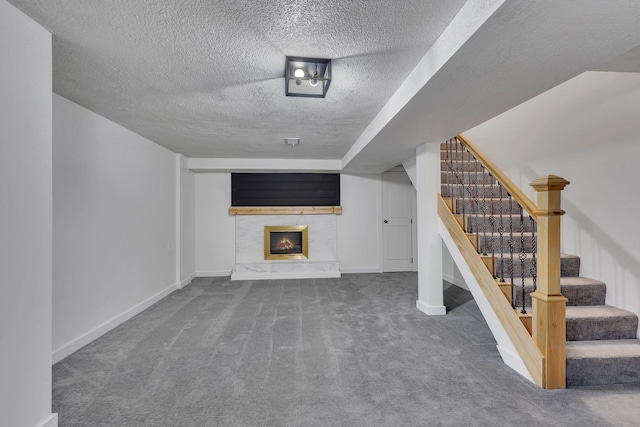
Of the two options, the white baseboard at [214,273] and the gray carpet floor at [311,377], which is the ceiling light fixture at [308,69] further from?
the white baseboard at [214,273]

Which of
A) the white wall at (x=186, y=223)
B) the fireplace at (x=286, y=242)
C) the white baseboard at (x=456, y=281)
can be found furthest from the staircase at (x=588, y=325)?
the white wall at (x=186, y=223)

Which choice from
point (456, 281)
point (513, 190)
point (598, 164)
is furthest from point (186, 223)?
point (598, 164)

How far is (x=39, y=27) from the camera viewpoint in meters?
1.65

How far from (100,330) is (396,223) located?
5.32 meters

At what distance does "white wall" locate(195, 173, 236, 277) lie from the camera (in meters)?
6.12

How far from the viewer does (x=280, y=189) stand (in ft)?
20.4

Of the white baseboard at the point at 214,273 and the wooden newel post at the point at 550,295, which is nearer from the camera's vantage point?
the wooden newel post at the point at 550,295

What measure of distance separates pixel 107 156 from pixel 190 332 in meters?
2.08

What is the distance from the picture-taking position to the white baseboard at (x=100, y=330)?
255 cm

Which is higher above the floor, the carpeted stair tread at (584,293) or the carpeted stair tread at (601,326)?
the carpeted stair tread at (584,293)

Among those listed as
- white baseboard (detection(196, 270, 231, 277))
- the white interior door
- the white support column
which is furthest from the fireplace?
the white support column

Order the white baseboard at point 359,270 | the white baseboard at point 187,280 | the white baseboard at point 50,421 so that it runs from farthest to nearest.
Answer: the white baseboard at point 359,270
the white baseboard at point 187,280
the white baseboard at point 50,421

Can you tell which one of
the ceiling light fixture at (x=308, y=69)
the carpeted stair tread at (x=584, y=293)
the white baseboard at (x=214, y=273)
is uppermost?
the ceiling light fixture at (x=308, y=69)

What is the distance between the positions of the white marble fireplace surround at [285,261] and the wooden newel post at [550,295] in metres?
4.10
